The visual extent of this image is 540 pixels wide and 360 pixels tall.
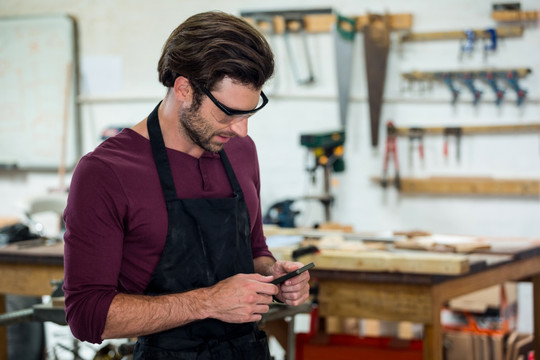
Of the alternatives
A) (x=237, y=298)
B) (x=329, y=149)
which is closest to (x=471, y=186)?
(x=329, y=149)

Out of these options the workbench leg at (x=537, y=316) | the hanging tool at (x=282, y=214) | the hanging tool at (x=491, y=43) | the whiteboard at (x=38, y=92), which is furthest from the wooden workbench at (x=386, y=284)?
the whiteboard at (x=38, y=92)

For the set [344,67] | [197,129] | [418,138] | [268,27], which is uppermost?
[268,27]

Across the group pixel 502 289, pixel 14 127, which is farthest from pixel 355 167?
pixel 14 127

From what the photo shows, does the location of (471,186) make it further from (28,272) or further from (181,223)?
(181,223)

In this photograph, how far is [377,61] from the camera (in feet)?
15.9

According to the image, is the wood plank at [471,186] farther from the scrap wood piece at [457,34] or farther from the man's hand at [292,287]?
the man's hand at [292,287]

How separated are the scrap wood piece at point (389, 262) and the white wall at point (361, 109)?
2.03 meters

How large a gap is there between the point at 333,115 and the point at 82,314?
3.55 m

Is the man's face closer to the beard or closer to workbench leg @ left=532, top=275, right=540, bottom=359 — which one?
the beard

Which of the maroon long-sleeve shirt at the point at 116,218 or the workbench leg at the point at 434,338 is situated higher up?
the maroon long-sleeve shirt at the point at 116,218

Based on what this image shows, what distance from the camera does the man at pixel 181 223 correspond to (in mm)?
1652

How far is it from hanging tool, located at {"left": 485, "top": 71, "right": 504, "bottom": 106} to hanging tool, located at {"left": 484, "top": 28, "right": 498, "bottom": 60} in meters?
0.13

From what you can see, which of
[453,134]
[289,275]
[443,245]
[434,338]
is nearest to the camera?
[289,275]

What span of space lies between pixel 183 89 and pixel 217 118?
0.11m
